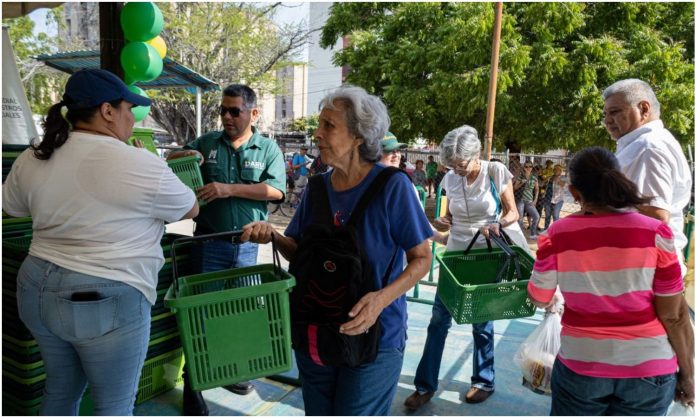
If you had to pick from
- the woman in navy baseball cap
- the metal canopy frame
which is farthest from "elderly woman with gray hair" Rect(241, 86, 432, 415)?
the metal canopy frame

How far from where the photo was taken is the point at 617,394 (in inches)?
74.9

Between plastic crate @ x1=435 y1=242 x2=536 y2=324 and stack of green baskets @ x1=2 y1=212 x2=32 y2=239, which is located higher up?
stack of green baskets @ x1=2 y1=212 x2=32 y2=239

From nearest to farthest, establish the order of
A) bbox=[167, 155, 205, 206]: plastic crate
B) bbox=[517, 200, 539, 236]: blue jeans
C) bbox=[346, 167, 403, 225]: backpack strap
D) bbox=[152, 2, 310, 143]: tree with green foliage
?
bbox=[346, 167, 403, 225]: backpack strap
bbox=[167, 155, 205, 206]: plastic crate
bbox=[517, 200, 539, 236]: blue jeans
bbox=[152, 2, 310, 143]: tree with green foliage

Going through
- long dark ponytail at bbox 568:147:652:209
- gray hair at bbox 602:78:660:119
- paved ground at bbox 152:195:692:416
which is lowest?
paved ground at bbox 152:195:692:416

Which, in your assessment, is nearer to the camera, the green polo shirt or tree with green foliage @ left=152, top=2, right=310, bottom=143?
the green polo shirt

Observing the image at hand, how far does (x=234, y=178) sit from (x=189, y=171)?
0.98 feet

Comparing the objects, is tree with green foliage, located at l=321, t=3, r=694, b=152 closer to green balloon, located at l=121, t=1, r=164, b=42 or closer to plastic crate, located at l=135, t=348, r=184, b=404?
green balloon, located at l=121, t=1, r=164, b=42

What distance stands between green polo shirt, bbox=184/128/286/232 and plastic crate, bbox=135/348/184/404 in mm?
924

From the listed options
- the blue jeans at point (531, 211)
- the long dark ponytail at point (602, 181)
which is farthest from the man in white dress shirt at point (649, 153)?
the blue jeans at point (531, 211)

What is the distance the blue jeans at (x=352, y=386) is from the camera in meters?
1.86

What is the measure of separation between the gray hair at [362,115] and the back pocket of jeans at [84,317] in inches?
42.9

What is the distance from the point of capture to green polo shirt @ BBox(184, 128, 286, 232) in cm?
313

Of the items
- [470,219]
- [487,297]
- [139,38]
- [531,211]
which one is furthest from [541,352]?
[531,211]

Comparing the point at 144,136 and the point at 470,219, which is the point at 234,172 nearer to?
the point at 144,136
